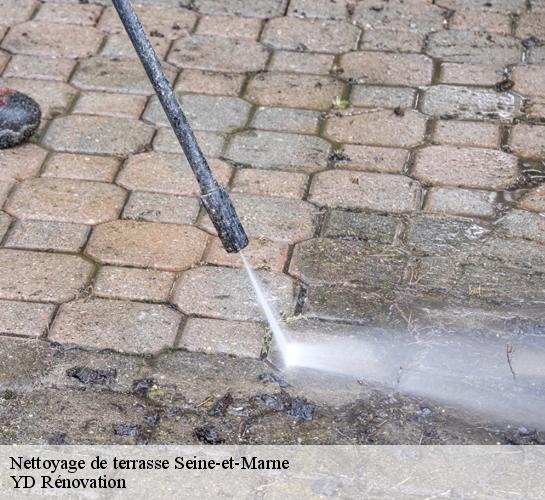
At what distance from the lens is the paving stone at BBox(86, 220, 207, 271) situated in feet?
11.9

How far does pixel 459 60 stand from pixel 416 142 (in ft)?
2.33

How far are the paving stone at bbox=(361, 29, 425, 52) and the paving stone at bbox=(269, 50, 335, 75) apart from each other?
214 millimetres

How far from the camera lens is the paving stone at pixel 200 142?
13.8ft

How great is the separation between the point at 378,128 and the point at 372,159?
0.23 meters

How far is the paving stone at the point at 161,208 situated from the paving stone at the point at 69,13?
1.48m

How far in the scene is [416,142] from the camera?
425cm

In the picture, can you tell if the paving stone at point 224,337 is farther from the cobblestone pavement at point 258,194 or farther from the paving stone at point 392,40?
the paving stone at point 392,40

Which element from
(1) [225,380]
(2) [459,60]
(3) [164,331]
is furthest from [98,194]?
(2) [459,60]

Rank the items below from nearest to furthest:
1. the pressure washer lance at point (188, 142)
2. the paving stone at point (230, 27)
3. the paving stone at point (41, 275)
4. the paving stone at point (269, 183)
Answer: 1. the pressure washer lance at point (188, 142)
2. the paving stone at point (41, 275)
3. the paving stone at point (269, 183)
4. the paving stone at point (230, 27)

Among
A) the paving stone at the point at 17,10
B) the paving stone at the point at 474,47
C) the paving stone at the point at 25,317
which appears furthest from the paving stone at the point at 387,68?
the paving stone at the point at 25,317

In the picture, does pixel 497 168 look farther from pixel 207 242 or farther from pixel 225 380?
pixel 225 380

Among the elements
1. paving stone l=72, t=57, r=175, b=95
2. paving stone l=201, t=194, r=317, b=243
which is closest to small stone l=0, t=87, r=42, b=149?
paving stone l=72, t=57, r=175, b=95

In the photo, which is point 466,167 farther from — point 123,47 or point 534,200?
point 123,47

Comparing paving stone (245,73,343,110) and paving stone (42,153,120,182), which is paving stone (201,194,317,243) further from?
paving stone (245,73,343,110)
